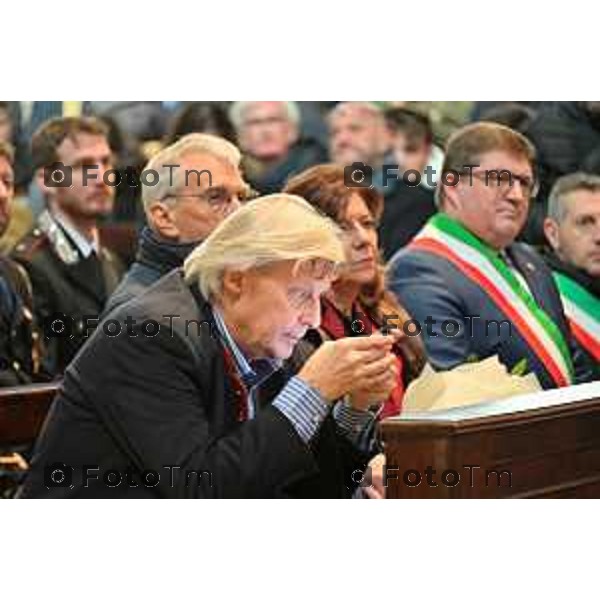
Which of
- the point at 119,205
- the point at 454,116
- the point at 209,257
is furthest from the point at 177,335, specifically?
the point at 454,116

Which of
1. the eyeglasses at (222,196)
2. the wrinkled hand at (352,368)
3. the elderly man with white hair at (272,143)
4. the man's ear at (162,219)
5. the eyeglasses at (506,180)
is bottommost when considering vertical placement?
the wrinkled hand at (352,368)

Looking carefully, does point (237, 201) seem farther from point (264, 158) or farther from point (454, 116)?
point (454, 116)

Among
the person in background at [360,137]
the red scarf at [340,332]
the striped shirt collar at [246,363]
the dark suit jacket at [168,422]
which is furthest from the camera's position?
the person in background at [360,137]

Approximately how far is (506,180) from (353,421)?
889 mm

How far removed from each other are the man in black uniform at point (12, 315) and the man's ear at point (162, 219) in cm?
41

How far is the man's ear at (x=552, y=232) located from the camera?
4.27 metres

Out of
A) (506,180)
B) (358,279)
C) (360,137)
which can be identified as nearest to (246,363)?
(358,279)

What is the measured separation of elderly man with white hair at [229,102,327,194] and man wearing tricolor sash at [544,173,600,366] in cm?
75

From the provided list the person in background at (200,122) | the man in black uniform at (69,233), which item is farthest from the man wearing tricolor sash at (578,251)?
the man in black uniform at (69,233)

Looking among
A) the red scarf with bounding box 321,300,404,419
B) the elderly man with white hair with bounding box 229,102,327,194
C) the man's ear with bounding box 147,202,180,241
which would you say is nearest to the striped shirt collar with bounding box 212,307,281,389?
the red scarf with bounding box 321,300,404,419

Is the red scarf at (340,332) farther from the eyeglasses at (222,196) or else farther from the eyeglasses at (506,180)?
the eyeglasses at (506,180)

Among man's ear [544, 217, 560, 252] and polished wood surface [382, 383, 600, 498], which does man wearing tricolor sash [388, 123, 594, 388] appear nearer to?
man's ear [544, 217, 560, 252]

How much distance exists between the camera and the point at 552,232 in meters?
4.27

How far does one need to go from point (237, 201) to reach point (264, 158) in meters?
0.16
